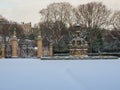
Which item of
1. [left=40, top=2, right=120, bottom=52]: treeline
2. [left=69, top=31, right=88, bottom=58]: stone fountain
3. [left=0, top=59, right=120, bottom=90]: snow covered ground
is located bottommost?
[left=0, top=59, right=120, bottom=90]: snow covered ground

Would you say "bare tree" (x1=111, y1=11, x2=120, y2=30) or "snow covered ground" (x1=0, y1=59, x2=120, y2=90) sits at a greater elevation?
"bare tree" (x1=111, y1=11, x2=120, y2=30)

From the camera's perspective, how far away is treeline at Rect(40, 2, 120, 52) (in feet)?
181

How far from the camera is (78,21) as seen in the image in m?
57.0

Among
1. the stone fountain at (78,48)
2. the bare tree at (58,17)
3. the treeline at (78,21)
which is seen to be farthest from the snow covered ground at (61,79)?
the bare tree at (58,17)

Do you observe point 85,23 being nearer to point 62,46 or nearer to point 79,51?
point 62,46

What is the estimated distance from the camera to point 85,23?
56.2 metres

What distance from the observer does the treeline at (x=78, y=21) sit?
2178 inches

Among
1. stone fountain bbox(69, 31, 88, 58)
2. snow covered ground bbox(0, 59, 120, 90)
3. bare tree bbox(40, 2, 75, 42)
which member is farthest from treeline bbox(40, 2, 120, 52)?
snow covered ground bbox(0, 59, 120, 90)

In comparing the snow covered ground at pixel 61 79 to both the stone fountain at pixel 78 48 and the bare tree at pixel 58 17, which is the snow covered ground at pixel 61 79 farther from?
the bare tree at pixel 58 17

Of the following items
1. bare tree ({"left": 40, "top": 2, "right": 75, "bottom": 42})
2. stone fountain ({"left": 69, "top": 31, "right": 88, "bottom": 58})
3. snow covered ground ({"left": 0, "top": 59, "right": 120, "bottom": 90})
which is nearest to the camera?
snow covered ground ({"left": 0, "top": 59, "right": 120, "bottom": 90})

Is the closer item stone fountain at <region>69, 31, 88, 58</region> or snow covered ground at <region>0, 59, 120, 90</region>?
snow covered ground at <region>0, 59, 120, 90</region>

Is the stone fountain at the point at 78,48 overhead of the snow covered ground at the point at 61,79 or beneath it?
overhead

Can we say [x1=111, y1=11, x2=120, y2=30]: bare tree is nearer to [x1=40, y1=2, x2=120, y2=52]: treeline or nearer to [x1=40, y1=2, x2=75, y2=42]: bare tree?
[x1=40, y1=2, x2=120, y2=52]: treeline

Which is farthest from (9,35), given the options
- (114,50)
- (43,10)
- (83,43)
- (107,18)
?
(83,43)
